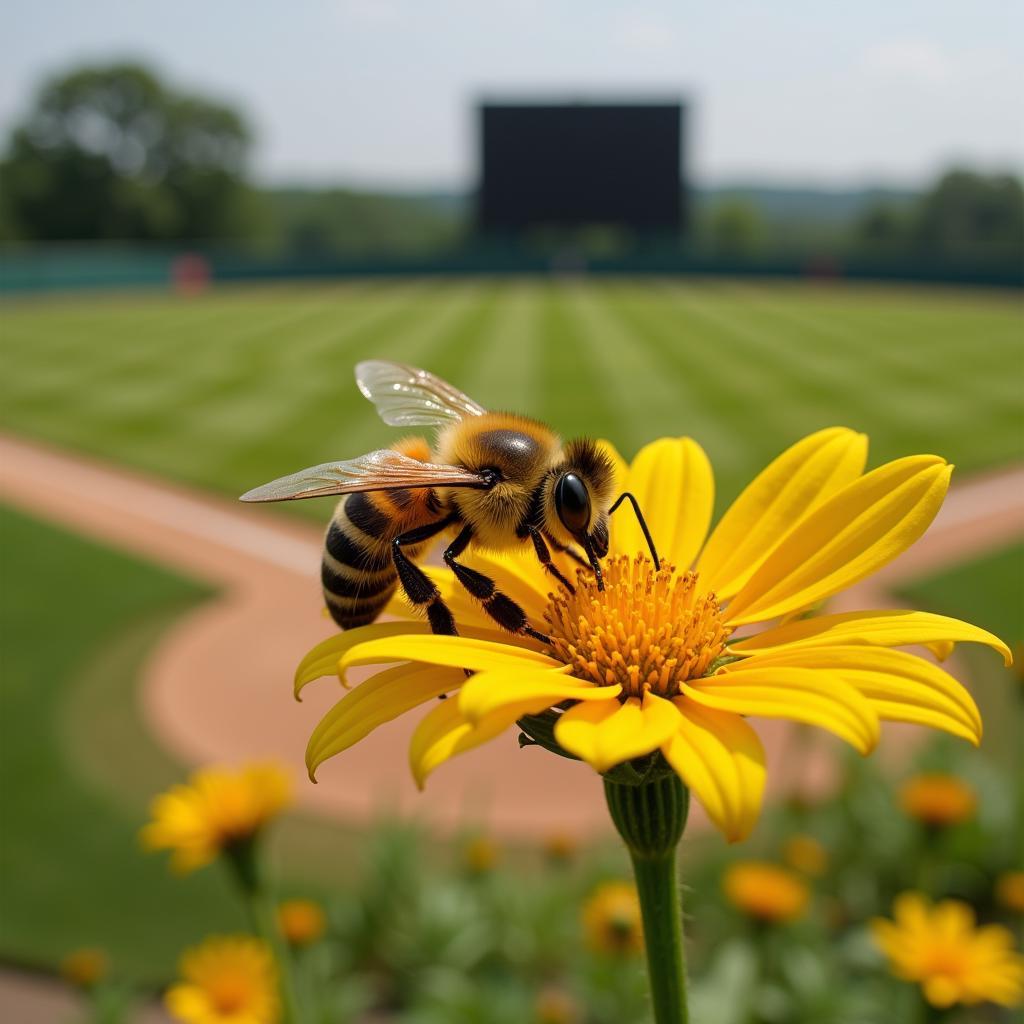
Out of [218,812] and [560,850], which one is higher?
[218,812]

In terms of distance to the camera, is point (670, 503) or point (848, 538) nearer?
point (848, 538)

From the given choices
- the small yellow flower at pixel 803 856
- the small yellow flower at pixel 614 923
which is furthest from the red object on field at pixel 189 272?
the small yellow flower at pixel 614 923

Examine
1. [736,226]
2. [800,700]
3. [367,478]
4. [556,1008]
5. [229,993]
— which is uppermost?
[367,478]

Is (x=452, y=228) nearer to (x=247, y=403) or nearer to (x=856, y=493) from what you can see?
(x=247, y=403)

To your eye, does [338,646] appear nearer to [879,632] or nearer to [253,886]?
[879,632]

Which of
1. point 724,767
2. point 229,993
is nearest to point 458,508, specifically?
point 724,767

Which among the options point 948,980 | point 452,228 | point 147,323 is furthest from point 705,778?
point 452,228

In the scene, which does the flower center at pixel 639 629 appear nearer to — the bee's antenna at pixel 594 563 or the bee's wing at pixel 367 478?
the bee's antenna at pixel 594 563
